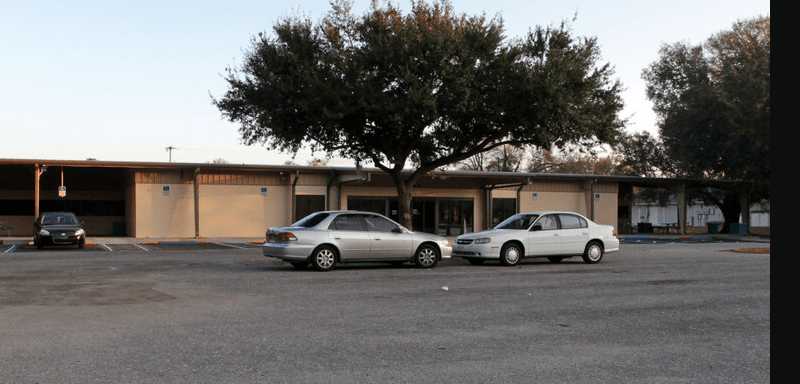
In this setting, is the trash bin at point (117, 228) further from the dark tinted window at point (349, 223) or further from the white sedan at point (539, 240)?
the dark tinted window at point (349, 223)

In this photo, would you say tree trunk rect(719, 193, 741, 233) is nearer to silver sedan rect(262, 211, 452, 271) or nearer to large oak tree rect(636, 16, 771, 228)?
large oak tree rect(636, 16, 771, 228)

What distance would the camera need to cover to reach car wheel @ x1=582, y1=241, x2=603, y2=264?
69.5 ft

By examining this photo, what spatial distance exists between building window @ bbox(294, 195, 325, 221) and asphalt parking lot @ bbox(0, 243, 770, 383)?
73.0 ft

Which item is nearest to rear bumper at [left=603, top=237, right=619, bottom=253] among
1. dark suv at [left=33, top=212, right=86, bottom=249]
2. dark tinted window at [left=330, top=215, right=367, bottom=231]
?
dark tinted window at [left=330, top=215, right=367, bottom=231]

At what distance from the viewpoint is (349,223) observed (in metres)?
18.5

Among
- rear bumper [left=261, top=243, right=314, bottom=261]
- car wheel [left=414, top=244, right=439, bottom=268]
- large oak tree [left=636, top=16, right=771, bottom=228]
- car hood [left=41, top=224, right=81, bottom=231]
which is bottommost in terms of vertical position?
car wheel [left=414, top=244, right=439, bottom=268]

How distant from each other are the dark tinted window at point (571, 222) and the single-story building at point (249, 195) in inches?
647

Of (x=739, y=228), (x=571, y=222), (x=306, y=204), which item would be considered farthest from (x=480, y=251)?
(x=739, y=228)

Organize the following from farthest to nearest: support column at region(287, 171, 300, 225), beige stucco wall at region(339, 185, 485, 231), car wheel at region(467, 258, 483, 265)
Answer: beige stucco wall at region(339, 185, 485, 231) → support column at region(287, 171, 300, 225) → car wheel at region(467, 258, 483, 265)

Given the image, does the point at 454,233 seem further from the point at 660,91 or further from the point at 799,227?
the point at 799,227

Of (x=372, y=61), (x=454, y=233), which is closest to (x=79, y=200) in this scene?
(x=454, y=233)

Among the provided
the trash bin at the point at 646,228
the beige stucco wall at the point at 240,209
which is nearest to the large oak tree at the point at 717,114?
the trash bin at the point at 646,228

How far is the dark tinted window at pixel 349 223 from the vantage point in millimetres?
18359

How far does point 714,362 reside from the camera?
7.34 metres
